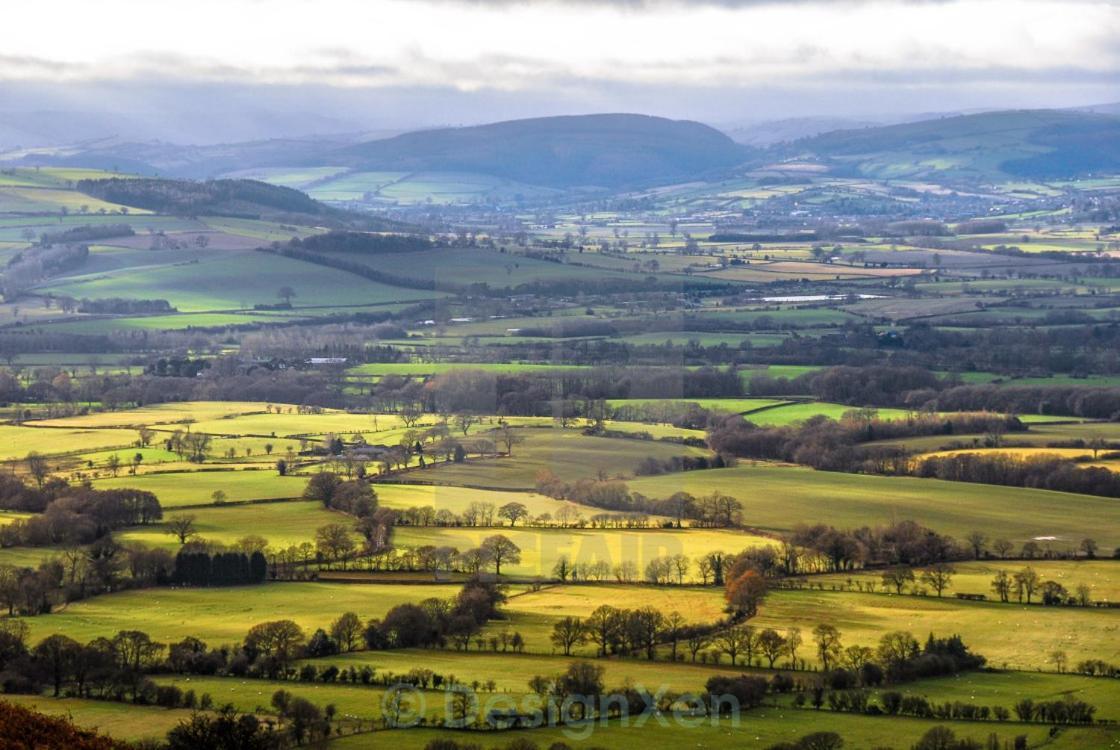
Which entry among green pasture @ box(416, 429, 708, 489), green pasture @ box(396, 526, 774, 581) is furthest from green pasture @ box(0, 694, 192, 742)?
green pasture @ box(396, 526, 774, 581)

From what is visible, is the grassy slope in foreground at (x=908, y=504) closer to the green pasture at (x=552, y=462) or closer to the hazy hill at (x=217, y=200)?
the green pasture at (x=552, y=462)

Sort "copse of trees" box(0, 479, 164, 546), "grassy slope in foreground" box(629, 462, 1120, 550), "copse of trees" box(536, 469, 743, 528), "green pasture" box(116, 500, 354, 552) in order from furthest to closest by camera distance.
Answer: "grassy slope in foreground" box(629, 462, 1120, 550) < "green pasture" box(116, 500, 354, 552) < "copse of trees" box(0, 479, 164, 546) < "copse of trees" box(536, 469, 743, 528)

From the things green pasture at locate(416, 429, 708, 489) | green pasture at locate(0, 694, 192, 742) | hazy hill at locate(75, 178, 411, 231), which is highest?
hazy hill at locate(75, 178, 411, 231)

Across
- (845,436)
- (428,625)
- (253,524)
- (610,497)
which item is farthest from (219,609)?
(845,436)

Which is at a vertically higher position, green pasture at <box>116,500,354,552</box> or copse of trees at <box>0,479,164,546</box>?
copse of trees at <box>0,479,164,546</box>

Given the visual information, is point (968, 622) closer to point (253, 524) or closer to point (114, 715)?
point (114, 715)

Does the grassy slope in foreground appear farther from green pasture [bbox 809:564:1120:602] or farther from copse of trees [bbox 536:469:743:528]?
green pasture [bbox 809:564:1120:602]

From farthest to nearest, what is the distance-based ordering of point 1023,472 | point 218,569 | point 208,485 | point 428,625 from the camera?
point 1023,472
point 208,485
point 218,569
point 428,625

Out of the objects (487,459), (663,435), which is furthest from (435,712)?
(663,435)

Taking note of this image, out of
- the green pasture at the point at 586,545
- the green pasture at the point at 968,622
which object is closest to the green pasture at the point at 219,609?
the green pasture at the point at 586,545
